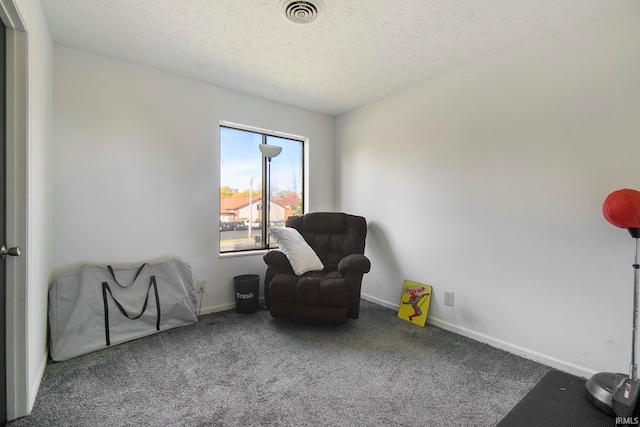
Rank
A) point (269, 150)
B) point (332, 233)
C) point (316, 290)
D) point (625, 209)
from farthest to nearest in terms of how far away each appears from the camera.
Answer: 1. point (332, 233)
2. point (269, 150)
3. point (316, 290)
4. point (625, 209)

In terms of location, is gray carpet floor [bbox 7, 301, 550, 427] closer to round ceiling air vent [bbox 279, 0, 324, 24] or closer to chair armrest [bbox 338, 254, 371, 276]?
chair armrest [bbox 338, 254, 371, 276]

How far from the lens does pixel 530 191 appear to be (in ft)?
7.41

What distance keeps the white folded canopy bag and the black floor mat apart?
8.31 ft

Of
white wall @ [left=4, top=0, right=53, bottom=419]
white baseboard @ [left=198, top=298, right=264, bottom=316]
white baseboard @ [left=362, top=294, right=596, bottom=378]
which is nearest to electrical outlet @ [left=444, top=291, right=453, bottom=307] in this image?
white baseboard @ [left=362, top=294, right=596, bottom=378]

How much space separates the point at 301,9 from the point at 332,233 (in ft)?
7.16

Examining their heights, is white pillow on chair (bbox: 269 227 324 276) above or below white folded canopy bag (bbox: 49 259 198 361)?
above

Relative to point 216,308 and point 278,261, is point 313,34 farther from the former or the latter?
point 216,308

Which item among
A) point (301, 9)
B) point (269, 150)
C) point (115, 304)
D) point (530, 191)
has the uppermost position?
point (301, 9)

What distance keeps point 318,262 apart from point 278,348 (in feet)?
3.22

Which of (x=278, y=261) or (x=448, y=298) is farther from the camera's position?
(x=278, y=261)

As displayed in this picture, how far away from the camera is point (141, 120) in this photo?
271 cm

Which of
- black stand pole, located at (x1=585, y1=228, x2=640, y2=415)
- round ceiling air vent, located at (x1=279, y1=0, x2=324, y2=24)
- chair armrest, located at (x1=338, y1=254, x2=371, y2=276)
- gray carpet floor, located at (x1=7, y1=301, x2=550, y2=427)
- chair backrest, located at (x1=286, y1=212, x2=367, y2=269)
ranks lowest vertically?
Answer: gray carpet floor, located at (x1=7, y1=301, x2=550, y2=427)

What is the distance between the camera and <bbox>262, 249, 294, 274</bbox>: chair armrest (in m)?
2.91

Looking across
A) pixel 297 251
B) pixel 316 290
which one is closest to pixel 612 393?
pixel 316 290
